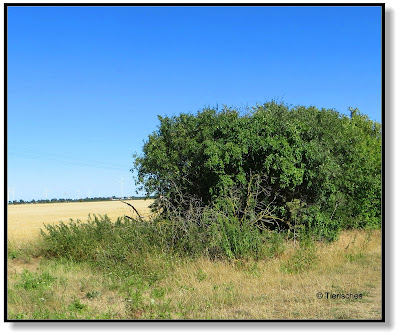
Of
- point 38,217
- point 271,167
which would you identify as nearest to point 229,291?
point 271,167

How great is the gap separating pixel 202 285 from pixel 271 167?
17.0ft

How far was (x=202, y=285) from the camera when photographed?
29.1 feet

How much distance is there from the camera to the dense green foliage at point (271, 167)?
12.7 meters

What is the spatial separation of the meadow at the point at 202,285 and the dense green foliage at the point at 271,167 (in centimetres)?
158

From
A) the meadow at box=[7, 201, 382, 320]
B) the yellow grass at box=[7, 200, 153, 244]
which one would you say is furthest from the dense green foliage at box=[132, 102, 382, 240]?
the yellow grass at box=[7, 200, 153, 244]

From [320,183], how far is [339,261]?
353 cm

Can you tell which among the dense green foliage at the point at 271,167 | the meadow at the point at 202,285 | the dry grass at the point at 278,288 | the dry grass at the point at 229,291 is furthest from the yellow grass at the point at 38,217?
the dry grass at the point at 278,288

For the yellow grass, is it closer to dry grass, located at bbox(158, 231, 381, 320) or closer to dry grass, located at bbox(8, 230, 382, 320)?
dry grass, located at bbox(8, 230, 382, 320)

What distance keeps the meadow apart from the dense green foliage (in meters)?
1.58

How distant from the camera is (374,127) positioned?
109ft

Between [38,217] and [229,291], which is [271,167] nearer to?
[229,291]

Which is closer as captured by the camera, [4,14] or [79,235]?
[4,14]

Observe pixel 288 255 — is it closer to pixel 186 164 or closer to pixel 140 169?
pixel 186 164

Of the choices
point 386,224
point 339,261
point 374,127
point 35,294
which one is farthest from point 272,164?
point 374,127
